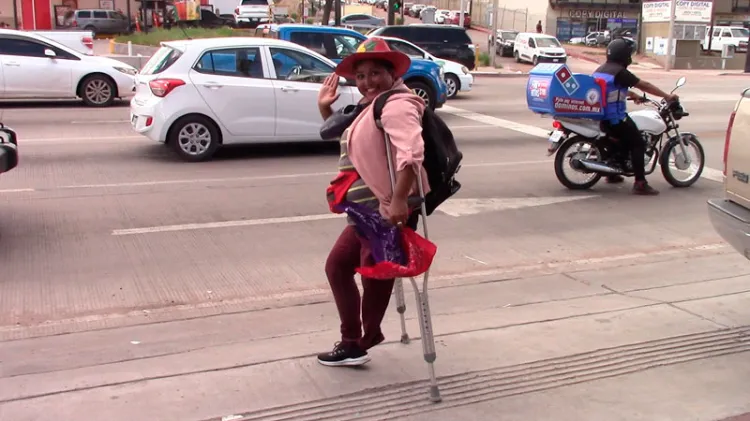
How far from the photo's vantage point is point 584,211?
29.1ft

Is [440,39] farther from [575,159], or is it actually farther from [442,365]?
[442,365]

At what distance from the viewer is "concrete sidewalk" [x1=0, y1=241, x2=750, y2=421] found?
3.98m

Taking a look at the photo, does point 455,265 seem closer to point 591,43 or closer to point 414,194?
point 414,194

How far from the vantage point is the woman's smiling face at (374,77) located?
155 inches

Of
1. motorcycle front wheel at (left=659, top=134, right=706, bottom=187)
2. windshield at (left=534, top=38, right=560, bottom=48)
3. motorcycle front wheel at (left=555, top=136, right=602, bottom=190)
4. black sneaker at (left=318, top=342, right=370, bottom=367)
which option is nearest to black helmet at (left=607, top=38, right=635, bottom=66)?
motorcycle front wheel at (left=555, top=136, right=602, bottom=190)

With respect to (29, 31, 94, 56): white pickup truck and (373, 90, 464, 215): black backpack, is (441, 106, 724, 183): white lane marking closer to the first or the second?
(29, 31, 94, 56): white pickup truck

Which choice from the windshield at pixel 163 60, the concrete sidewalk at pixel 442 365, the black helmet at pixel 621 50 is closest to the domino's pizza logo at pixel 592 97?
the black helmet at pixel 621 50

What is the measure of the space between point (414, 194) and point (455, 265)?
301 cm

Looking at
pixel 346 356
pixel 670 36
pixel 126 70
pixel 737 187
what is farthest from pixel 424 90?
pixel 670 36

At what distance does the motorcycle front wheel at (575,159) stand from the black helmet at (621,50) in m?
0.98

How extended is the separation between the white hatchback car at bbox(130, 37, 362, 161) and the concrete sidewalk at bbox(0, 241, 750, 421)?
5897mm

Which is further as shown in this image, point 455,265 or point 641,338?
point 455,265

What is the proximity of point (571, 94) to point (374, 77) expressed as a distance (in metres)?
5.83

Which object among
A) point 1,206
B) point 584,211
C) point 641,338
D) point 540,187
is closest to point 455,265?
point 641,338
